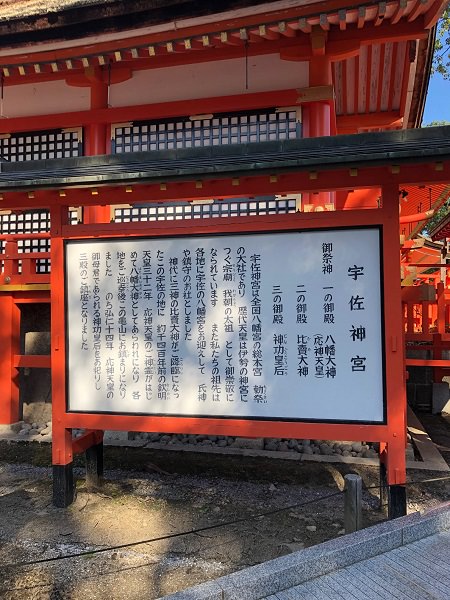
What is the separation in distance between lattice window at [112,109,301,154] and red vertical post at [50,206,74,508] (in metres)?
2.95

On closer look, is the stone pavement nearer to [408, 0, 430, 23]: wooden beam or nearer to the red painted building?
the red painted building

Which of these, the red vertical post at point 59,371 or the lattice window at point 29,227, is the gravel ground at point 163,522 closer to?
→ the red vertical post at point 59,371

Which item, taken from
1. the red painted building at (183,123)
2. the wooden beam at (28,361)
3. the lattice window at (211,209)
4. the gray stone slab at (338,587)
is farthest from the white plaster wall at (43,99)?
the gray stone slab at (338,587)

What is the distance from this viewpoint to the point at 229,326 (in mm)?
4188

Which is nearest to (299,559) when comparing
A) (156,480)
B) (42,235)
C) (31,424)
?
(156,480)

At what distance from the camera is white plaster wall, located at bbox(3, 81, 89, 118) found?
758 cm

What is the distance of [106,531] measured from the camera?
411cm

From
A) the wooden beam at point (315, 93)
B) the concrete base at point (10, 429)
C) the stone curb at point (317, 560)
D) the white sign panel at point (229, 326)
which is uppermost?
the wooden beam at point (315, 93)

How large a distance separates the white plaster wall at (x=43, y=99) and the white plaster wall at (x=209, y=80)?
63cm

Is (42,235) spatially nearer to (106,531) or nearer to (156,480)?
(156,480)

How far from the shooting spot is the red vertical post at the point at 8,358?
24.2ft

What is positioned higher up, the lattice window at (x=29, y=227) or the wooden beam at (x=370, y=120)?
the wooden beam at (x=370, y=120)

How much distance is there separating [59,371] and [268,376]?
81.8 inches

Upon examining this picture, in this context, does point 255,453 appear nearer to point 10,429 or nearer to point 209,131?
point 10,429
